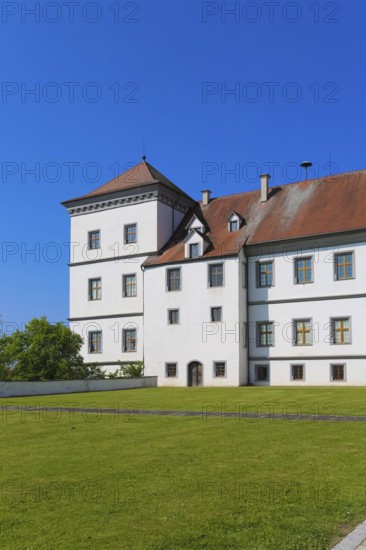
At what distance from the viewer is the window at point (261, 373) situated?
37.2 meters

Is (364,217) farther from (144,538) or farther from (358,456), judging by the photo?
(144,538)

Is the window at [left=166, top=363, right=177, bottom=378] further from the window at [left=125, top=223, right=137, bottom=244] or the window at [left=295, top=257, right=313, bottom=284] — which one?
the window at [left=295, top=257, right=313, bottom=284]

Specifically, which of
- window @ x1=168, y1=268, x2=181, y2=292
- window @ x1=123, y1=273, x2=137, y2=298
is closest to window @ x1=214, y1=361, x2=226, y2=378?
window @ x1=168, y1=268, x2=181, y2=292

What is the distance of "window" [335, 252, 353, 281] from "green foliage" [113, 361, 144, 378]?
15844mm

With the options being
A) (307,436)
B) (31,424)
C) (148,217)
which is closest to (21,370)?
(148,217)

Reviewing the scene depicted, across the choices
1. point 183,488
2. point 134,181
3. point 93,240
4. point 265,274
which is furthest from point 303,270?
point 183,488

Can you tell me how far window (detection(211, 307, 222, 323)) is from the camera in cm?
3769

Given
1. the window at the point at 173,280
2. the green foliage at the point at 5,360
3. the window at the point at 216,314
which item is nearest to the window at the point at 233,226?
the window at the point at 173,280

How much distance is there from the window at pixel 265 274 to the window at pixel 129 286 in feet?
34.2

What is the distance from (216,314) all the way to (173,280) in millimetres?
4436

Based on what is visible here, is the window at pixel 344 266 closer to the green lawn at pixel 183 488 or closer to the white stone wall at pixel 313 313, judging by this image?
the white stone wall at pixel 313 313

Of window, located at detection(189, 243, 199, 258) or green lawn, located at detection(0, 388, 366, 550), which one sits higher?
window, located at detection(189, 243, 199, 258)

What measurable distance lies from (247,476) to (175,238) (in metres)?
35.4

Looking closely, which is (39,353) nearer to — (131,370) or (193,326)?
(131,370)
